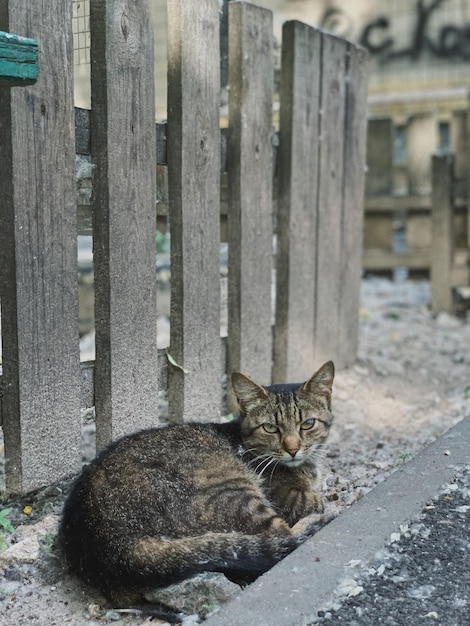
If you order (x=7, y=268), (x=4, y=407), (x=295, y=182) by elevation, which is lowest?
(x=4, y=407)

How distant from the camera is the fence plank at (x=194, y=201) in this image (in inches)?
160

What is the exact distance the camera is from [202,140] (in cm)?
423

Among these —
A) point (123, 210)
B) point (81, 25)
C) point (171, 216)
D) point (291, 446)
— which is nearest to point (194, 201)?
point (171, 216)

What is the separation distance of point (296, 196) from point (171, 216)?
4.07 ft

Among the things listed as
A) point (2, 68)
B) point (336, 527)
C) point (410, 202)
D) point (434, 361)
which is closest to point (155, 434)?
point (336, 527)

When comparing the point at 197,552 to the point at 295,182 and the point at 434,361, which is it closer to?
the point at 295,182

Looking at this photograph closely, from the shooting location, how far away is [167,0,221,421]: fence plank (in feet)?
13.4

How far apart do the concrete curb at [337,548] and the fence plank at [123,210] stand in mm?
1297

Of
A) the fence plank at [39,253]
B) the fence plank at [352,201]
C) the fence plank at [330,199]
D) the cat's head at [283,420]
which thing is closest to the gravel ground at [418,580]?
the cat's head at [283,420]

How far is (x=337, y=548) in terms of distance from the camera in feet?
8.93

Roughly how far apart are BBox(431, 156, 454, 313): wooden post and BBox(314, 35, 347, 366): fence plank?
2727mm

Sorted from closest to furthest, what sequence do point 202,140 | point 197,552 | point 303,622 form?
point 303,622 < point 197,552 < point 202,140

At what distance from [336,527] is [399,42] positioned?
47.0ft

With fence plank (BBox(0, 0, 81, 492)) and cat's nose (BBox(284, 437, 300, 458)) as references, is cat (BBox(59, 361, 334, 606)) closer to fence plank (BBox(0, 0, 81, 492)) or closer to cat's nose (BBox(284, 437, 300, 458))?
cat's nose (BBox(284, 437, 300, 458))
